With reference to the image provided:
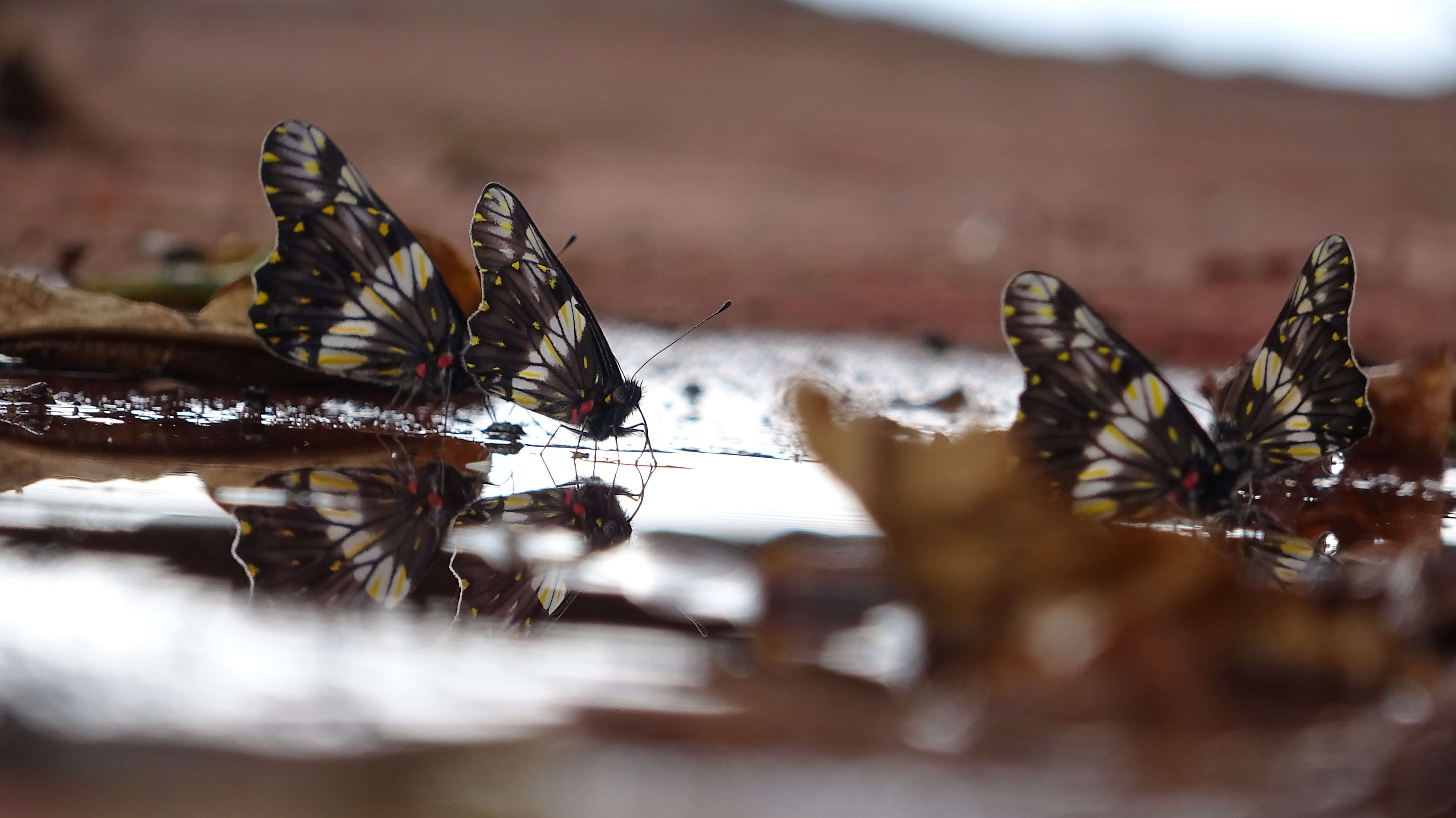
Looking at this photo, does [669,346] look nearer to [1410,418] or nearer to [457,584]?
[1410,418]

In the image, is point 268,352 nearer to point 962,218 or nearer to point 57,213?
point 57,213

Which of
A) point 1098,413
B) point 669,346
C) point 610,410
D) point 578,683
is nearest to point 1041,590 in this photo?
point 578,683

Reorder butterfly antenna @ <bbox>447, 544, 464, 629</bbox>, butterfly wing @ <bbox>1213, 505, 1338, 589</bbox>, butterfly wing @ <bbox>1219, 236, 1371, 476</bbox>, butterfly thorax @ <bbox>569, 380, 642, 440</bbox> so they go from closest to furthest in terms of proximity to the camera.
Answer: butterfly antenna @ <bbox>447, 544, 464, 629</bbox> < butterfly wing @ <bbox>1213, 505, 1338, 589</bbox> < butterfly wing @ <bbox>1219, 236, 1371, 476</bbox> < butterfly thorax @ <bbox>569, 380, 642, 440</bbox>

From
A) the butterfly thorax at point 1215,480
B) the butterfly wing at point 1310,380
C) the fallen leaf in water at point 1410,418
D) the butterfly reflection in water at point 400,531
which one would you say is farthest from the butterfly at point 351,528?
the fallen leaf in water at point 1410,418

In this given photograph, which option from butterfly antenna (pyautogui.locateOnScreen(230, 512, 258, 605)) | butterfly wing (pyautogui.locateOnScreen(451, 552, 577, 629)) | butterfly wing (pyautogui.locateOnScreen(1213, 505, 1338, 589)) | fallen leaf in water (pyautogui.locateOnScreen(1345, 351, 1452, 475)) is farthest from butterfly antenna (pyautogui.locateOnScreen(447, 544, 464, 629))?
fallen leaf in water (pyautogui.locateOnScreen(1345, 351, 1452, 475))

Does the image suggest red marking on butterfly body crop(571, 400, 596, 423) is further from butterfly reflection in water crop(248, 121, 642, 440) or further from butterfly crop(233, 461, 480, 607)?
butterfly crop(233, 461, 480, 607)

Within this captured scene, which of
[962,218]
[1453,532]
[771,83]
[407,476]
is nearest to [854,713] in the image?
[407,476]

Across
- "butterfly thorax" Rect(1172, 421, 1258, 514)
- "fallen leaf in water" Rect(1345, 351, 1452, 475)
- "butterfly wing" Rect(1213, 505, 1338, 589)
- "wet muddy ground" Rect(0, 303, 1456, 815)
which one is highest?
"fallen leaf in water" Rect(1345, 351, 1452, 475)
